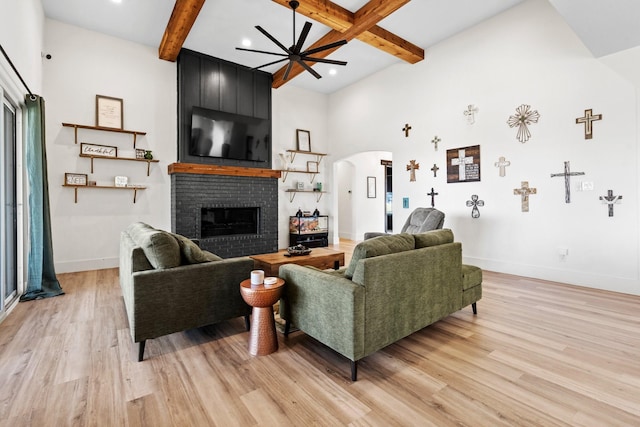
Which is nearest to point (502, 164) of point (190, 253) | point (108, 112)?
point (190, 253)

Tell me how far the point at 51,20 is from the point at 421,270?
6017 mm

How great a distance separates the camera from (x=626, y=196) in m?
3.51

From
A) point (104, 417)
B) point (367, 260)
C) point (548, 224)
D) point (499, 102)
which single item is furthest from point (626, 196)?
point (104, 417)

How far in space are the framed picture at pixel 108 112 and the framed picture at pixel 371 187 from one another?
5.98 metres

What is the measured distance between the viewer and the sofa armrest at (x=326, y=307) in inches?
71.7

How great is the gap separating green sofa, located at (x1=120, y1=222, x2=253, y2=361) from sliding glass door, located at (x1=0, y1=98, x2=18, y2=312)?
1894mm

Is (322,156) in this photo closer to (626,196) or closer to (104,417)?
(626,196)

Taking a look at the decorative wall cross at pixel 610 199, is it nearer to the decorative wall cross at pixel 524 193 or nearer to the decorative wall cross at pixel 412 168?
the decorative wall cross at pixel 524 193

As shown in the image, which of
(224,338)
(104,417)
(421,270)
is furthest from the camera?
(224,338)

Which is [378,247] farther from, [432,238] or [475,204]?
[475,204]

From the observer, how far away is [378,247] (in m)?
2.01

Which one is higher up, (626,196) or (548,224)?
(626,196)

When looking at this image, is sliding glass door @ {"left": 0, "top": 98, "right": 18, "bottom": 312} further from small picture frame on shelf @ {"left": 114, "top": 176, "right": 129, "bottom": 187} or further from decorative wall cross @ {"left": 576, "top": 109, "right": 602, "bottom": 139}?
decorative wall cross @ {"left": 576, "top": 109, "right": 602, "bottom": 139}

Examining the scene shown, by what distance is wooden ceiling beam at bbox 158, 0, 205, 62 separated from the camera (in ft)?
12.8
